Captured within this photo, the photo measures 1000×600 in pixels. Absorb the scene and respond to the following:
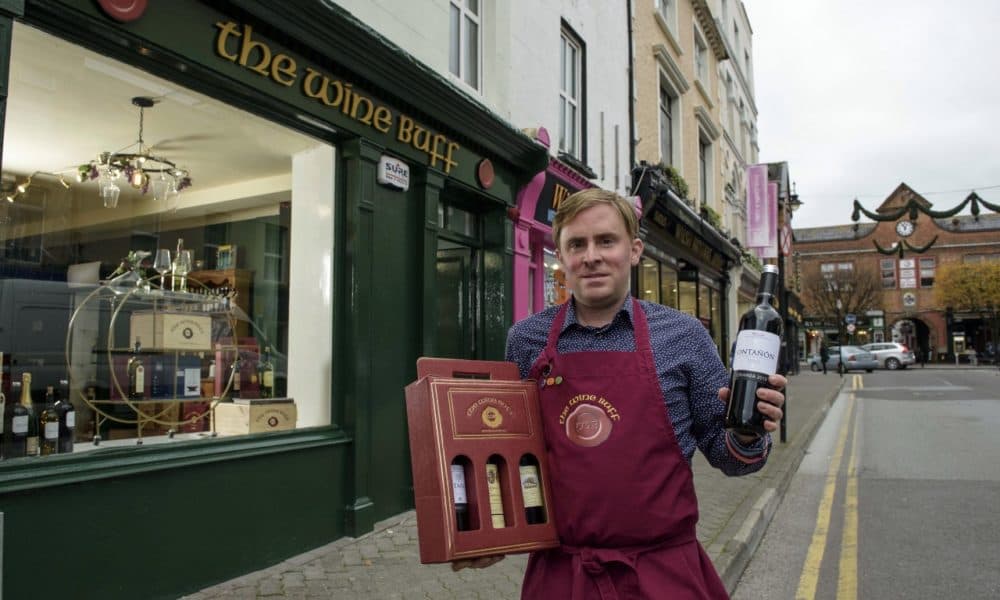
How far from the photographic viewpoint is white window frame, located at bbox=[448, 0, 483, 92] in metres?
7.95

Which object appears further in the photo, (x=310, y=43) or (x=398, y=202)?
(x=398, y=202)

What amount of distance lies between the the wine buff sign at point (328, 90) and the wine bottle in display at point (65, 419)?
2.42 meters

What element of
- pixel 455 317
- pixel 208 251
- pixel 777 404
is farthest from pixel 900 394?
pixel 777 404

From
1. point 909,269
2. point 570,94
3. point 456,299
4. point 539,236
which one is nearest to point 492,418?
point 456,299

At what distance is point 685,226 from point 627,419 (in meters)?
14.4

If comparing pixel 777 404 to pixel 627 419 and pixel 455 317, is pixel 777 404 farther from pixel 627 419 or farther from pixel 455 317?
pixel 455 317

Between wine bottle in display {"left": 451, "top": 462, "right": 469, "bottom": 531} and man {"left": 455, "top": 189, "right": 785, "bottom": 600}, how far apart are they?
107 millimetres

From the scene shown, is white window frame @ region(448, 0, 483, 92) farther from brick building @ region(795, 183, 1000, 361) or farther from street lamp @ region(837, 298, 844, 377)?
brick building @ region(795, 183, 1000, 361)

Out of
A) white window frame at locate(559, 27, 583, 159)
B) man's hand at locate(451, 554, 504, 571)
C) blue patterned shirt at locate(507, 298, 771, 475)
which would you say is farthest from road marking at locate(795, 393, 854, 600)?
white window frame at locate(559, 27, 583, 159)

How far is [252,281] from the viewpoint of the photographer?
605cm

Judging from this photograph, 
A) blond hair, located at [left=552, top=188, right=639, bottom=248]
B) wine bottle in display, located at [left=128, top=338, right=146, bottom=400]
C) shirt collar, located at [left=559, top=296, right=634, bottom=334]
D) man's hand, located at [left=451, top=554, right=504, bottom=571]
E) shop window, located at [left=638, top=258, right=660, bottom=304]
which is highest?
shop window, located at [left=638, top=258, right=660, bottom=304]

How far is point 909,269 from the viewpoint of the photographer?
5903 cm

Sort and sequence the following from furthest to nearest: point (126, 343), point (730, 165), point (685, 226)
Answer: point (730, 165) < point (685, 226) < point (126, 343)

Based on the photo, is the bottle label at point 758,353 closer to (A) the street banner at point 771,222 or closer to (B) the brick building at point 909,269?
(A) the street banner at point 771,222
